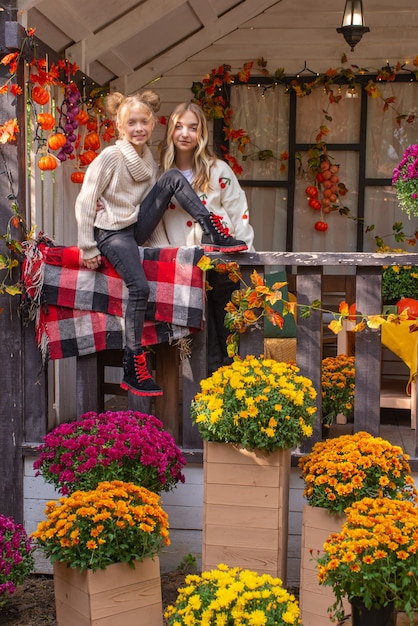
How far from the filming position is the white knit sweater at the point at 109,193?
3939 mm

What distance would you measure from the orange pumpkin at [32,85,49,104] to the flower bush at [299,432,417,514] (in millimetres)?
2065

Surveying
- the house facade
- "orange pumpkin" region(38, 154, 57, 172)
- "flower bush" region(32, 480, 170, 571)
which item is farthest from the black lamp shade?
"flower bush" region(32, 480, 170, 571)

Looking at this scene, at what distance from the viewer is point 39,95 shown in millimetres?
4074

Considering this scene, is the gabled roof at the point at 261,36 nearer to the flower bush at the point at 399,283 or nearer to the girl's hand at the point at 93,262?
the flower bush at the point at 399,283

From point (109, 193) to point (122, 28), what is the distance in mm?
A: 1598

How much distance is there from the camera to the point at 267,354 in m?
4.70

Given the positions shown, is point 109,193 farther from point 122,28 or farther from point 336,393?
point 122,28

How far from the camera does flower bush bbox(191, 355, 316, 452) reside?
3420mm

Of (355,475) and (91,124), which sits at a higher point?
(91,124)

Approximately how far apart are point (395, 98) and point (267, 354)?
109 inches

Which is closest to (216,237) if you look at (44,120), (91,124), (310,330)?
(310,330)

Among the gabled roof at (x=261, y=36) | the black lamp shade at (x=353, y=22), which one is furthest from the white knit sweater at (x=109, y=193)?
the black lamp shade at (x=353, y=22)

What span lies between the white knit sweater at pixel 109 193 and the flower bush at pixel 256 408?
2.91ft

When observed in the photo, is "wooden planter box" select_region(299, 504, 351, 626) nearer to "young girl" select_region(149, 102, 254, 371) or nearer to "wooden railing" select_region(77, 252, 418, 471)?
"wooden railing" select_region(77, 252, 418, 471)
